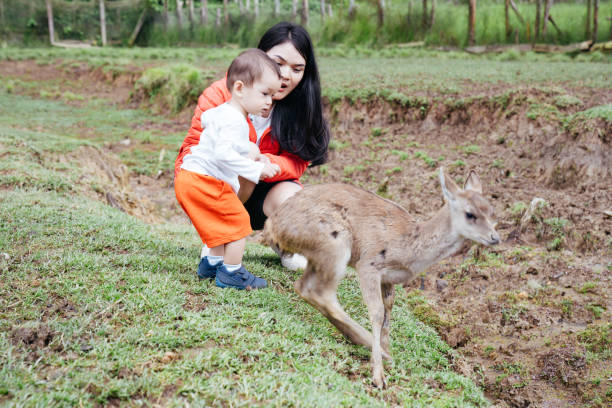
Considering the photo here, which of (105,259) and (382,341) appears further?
(105,259)

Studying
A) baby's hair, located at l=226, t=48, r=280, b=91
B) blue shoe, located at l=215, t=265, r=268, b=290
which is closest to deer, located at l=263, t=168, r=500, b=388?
blue shoe, located at l=215, t=265, r=268, b=290

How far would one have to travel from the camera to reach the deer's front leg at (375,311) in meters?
3.50

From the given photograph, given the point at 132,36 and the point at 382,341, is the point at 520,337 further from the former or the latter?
the point at 132,36

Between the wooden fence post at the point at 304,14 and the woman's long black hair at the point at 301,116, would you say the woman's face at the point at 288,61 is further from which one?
the wooden fence post at the point at 304,14

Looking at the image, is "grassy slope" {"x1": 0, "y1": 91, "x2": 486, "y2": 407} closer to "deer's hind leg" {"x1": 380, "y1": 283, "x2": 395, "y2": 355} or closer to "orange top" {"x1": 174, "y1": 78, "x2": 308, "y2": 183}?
"deer's hind leg" {"x1": 380, "y1": 283, "x2": 395, "y2": 355}

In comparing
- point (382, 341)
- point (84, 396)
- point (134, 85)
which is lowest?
point (382, 341)

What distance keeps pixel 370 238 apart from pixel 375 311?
540 millimetres

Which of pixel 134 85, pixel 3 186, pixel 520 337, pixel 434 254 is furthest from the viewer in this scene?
pixel 134 85

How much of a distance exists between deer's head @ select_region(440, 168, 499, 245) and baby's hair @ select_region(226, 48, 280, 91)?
1.58 meters

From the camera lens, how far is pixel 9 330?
3342mm

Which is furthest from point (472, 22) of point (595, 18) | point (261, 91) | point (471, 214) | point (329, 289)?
point (329, 289)

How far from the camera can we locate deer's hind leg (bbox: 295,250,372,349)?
3789mm

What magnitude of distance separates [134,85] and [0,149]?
11.3 metres

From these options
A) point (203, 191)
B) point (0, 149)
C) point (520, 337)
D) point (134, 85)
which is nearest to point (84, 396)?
point (203, 191)
